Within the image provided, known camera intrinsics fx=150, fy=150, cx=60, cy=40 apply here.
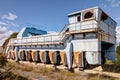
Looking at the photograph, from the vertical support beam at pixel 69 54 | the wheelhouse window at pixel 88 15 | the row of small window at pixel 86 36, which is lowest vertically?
the vertical support beam at pixel 69 54

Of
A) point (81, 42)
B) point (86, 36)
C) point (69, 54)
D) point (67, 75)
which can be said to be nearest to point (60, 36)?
point (69, 54)

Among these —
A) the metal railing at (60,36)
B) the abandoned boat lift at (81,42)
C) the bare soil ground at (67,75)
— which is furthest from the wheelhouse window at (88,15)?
the bare soil ground at (67,75)

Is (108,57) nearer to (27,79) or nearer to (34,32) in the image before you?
(27,79)

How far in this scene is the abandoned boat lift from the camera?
44.2ft

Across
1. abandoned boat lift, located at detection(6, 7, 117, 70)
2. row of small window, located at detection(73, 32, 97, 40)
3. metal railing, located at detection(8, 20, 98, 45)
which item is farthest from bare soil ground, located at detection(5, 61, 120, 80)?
metal railing, located at detection(8, 20, 98, 45)

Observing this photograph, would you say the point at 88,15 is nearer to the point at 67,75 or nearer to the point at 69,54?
the point at 69,54

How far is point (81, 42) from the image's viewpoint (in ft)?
47.6

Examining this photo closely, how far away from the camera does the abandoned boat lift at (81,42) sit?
13461 millimetres

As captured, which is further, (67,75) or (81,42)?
(81,42)

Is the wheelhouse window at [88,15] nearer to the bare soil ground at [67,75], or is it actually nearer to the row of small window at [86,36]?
the row of small window at [86,36]

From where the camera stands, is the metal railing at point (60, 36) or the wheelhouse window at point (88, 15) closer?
the metal railing at point (60, 36)

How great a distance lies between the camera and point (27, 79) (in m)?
9.97

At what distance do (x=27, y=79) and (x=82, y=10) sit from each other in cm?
849

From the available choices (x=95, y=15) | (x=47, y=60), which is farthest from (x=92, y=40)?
(x=47, y=60)
